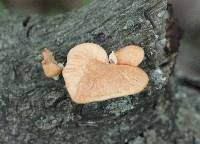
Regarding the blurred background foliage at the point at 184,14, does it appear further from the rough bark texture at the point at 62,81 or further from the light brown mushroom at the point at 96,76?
the light brown mushroom at the point at 96,76

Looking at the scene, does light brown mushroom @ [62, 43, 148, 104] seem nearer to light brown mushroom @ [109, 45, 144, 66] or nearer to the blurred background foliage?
light brown mushroom @ [109, 45, 144, 66]

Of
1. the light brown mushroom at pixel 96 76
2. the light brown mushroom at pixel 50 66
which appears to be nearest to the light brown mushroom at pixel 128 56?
the light brown mushroom at pixel 96 76

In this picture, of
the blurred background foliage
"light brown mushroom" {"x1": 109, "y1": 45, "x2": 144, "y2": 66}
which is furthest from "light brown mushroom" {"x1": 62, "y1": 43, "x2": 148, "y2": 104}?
the blurred background foliage

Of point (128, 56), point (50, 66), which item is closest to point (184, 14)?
point (128, 56)

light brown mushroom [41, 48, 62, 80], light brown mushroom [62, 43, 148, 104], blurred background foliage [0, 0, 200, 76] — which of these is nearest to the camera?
light brown mushroom [62, 43, 148, 104]

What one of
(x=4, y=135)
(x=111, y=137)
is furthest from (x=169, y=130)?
(x=4, y=135)

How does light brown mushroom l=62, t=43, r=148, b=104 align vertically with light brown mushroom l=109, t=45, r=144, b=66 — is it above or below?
below

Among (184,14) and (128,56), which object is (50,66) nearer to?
(128,56)

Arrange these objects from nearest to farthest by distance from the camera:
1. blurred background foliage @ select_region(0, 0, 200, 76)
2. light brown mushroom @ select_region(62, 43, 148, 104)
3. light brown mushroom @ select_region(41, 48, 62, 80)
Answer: light brown mushroom @ select_region(62, 43, 148, 104), light brown mushroom @ select_region(41, 48, 62, 80), blurred background foliage @ select_region(0, 0, 200, 76)
